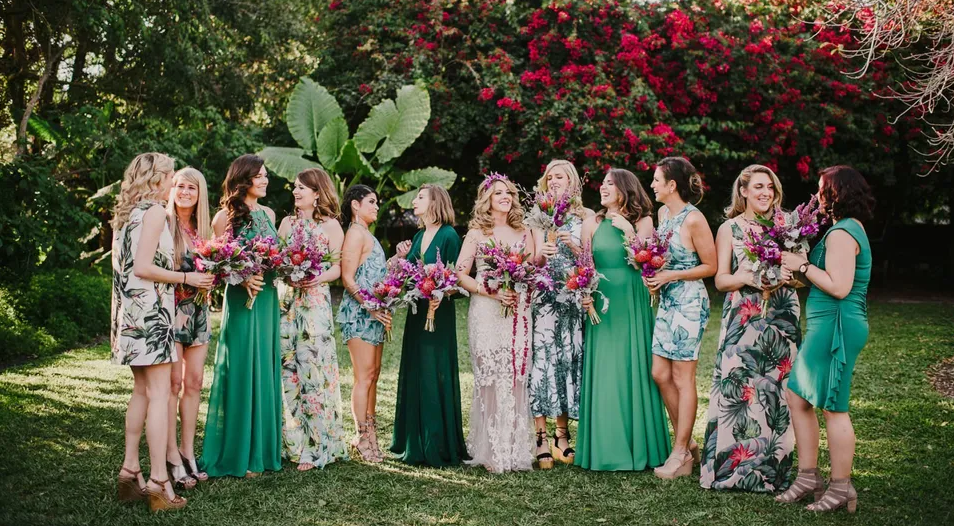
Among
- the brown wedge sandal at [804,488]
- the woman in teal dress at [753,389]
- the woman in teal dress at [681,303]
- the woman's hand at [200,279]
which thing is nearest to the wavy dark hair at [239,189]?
the woman's hand at [200,279]

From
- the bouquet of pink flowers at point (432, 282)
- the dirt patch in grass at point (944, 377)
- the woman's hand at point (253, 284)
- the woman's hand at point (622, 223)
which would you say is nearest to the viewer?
the woman's hand at point (253, 284)

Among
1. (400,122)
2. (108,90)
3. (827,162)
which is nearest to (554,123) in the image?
(400,122)

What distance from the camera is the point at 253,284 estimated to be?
5.63 meters

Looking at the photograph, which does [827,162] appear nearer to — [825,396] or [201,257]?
[825,396]

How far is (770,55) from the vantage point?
50.3 ft

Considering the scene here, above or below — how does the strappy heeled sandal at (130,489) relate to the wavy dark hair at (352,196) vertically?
below

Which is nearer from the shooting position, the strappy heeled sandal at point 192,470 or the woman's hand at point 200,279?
the woman's hand at point 200,279

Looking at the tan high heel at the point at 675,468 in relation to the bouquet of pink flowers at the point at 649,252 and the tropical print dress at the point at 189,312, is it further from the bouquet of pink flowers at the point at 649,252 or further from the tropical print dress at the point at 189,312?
the tropical print dress at the point at 189,312

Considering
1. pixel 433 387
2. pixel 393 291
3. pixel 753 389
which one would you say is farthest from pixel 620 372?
pixel 393 291

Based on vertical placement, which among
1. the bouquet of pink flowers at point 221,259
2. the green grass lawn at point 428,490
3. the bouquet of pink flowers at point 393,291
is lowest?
the green grass lawn at point 428,490

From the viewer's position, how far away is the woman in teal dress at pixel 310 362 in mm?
6141

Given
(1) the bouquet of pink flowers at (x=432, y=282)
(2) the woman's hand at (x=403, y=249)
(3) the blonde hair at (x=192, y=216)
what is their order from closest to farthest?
(3) the blonde hair at (x=192, y=216) < (1) the bouquet of pink flowers at (x=432, y=282) < (2) the woman's hand at (x=403, y=249)

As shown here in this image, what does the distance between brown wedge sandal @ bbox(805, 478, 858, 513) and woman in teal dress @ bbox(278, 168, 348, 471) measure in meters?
3.65

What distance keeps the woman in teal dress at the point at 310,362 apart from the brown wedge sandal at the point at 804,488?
3432 millimetres
